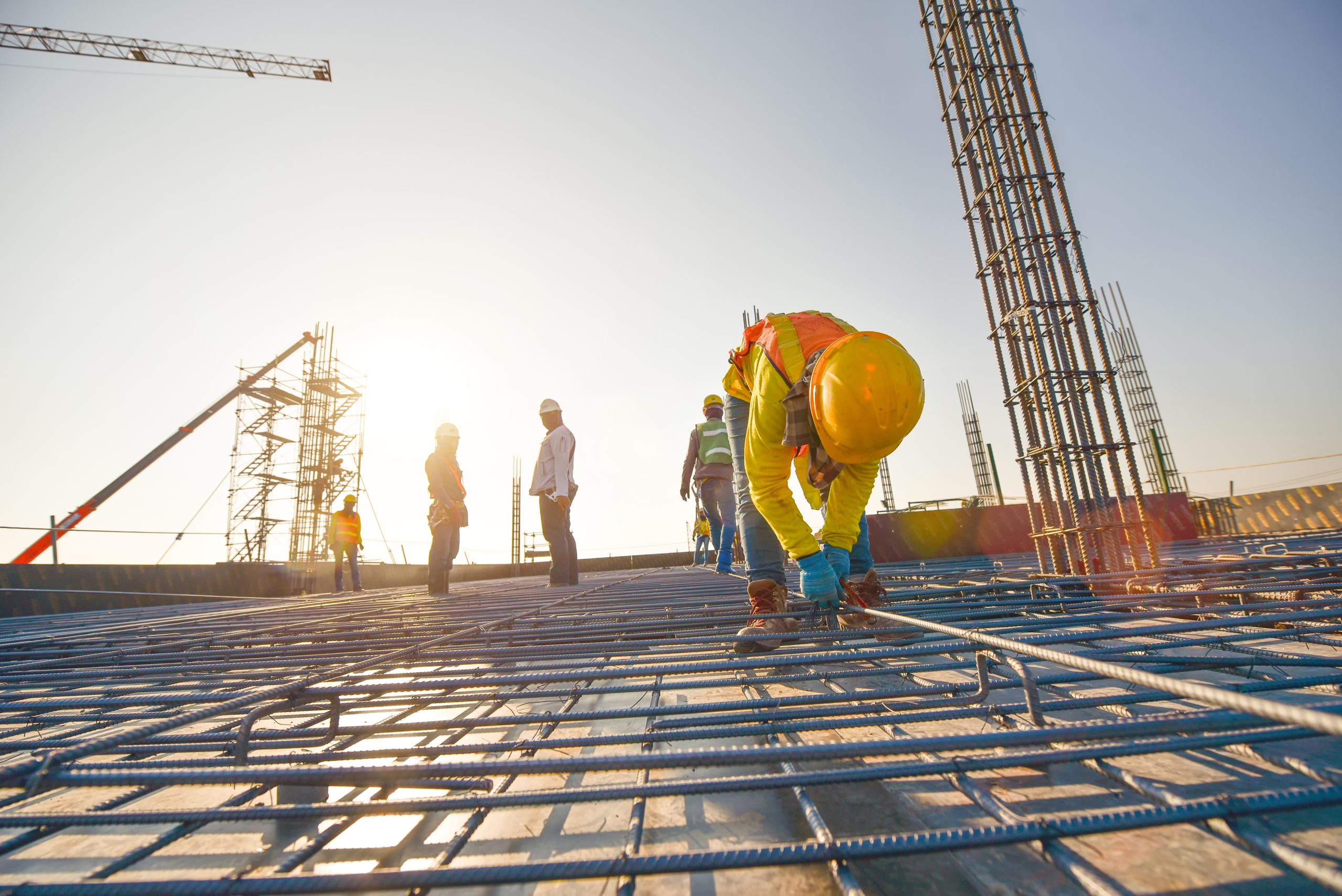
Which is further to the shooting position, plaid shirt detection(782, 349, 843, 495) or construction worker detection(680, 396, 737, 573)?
construction worker detection(680, 396, 737, 573)

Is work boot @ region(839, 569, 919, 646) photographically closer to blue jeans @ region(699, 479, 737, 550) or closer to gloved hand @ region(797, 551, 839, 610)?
gloved hand @ region(797, 551, 839, 610)

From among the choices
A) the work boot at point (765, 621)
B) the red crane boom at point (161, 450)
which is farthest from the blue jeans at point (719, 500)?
the red crane boom at point (161, 450)

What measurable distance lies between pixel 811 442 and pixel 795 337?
484 mm

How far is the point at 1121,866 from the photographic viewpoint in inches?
31.1

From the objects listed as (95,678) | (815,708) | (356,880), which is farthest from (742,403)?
(95,678)

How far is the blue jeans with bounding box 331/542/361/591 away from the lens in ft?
35.3

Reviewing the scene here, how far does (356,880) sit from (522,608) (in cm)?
313

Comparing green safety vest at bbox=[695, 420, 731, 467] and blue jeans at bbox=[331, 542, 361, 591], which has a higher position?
green safety vest at bbox=[695, 420, 731, 467]

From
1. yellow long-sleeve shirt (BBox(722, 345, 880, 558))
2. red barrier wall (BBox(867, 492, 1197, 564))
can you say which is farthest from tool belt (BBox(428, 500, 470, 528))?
red barrier wall (BBox(867, 492, 1197, 564))

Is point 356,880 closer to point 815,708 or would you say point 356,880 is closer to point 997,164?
point 815,708

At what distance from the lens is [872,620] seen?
2.39 metres

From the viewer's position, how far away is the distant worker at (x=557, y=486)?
6145 mm

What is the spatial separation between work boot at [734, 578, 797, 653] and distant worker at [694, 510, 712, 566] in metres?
7.57

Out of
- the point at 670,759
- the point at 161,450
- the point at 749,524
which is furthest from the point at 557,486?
the point at 161,450
